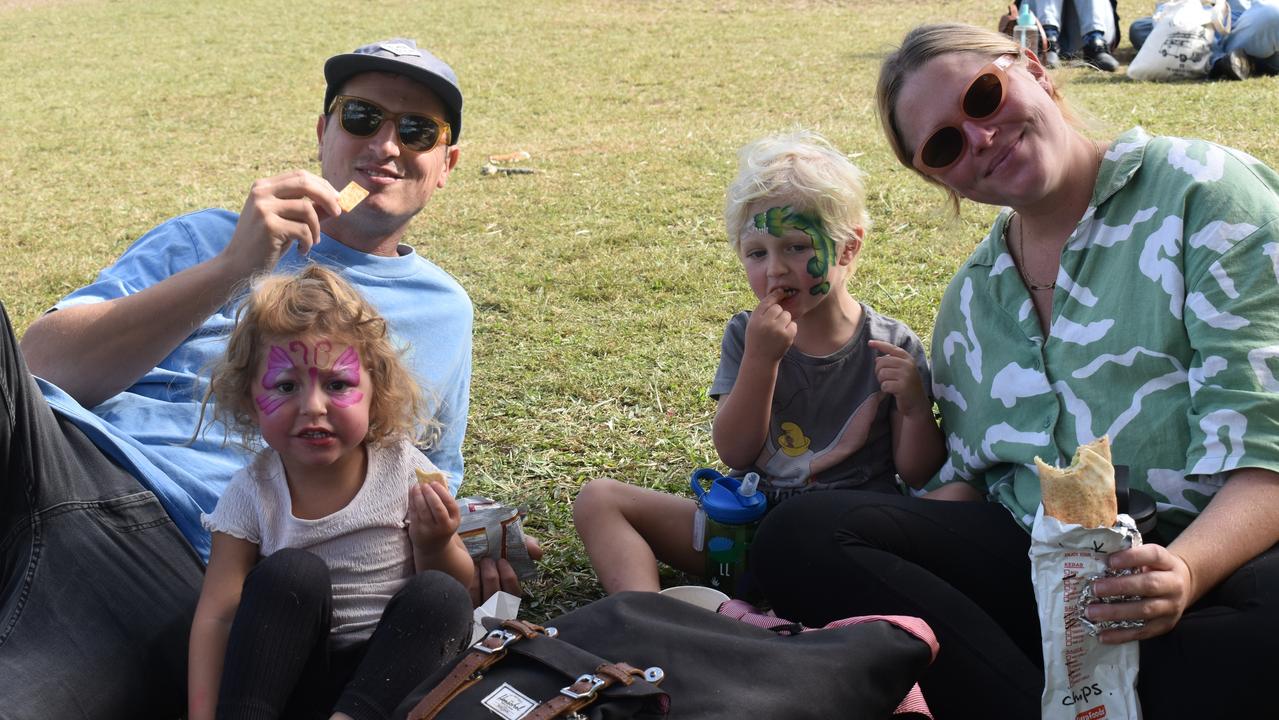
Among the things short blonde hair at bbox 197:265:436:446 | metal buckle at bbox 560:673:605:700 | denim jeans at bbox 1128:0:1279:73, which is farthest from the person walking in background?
metal buckle at bbox 560:673:605:700

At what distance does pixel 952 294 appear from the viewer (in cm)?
337

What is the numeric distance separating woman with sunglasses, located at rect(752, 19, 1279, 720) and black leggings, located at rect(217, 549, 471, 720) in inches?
34.3

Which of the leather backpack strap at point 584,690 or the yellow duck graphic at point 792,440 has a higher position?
the yellow duck graphic at point 792,440

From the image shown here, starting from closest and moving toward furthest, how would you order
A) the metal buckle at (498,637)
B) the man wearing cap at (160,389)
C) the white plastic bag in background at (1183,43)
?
the metal buckle at (498,637) → the man wearing cap at (160,389) → the white plastic bag in background at (1183,43)

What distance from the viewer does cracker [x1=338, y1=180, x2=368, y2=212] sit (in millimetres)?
3594

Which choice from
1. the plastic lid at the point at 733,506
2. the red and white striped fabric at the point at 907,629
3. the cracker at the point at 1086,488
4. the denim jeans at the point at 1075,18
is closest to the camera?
the cracker at the point at 1086,488

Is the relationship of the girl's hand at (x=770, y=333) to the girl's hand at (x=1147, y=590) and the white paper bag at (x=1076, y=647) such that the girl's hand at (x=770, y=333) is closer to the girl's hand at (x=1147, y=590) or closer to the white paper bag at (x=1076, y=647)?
the white paper bag at (x=1076, y=647)

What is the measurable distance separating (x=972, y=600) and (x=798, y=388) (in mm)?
930

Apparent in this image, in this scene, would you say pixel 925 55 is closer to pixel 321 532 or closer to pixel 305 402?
pixel 305 402

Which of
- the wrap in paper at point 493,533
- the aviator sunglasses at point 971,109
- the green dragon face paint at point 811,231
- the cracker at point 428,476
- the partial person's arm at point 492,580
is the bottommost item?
the partial person's arm at point 492,580

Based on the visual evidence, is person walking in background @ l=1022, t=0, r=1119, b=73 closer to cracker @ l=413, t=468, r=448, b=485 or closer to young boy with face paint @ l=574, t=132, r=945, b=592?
young boy with face paint @ l=574, t=132, r=945, b=592

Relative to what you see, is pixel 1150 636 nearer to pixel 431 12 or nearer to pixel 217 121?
pixel 217 121

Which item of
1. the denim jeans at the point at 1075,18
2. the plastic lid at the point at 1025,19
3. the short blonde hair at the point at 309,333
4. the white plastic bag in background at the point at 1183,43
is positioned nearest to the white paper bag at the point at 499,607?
the short blonde hair at the point at 309,333

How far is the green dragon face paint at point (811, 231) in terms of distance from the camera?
3.53 metres
